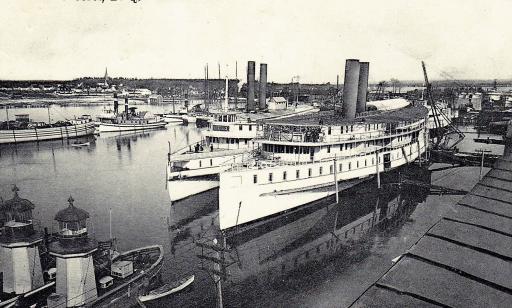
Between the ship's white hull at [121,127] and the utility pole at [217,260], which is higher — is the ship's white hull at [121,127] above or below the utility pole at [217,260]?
above

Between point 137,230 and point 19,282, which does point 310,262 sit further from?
point 19,282

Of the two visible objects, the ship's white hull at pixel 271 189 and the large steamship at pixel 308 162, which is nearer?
the ship's white hull at pixel 271 189

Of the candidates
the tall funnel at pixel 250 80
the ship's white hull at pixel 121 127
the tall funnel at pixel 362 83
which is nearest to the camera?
the tall funnel at pixel 362 83

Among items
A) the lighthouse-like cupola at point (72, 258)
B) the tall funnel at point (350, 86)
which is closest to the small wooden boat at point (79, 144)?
the tall funnel at point (350, 86)

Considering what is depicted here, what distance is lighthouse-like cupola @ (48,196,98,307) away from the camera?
49.7 feet

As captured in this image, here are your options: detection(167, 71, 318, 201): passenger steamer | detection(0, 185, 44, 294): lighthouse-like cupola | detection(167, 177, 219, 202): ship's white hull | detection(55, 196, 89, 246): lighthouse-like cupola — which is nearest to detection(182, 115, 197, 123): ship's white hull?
detection(167, 71, 318, 201): passenger steamer

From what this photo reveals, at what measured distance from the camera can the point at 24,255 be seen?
54.9 ft

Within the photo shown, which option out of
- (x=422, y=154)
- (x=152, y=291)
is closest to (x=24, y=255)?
(x=152, y=291)

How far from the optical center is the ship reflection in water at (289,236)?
71.7 ft

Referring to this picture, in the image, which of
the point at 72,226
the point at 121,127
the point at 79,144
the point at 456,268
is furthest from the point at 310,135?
the point at 121,127

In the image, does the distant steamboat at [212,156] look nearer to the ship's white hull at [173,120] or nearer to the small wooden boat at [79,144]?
the small wooden boat at [79,144]

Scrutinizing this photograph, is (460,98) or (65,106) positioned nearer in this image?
(460,98)

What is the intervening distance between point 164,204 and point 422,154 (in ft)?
118

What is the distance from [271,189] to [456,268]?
26.2 meters
